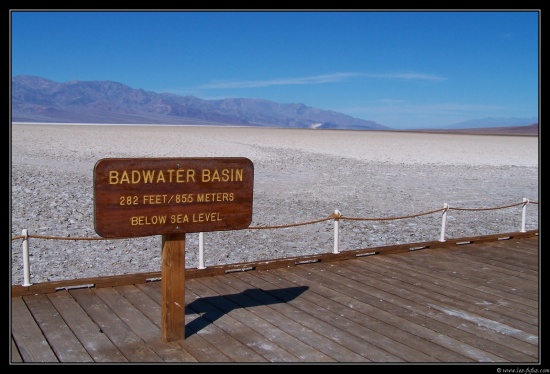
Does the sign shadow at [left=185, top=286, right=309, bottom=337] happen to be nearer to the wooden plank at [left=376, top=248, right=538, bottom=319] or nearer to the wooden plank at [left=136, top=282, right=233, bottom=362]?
the wooden plank at [left=136, top=282, right=233, bottom=362]

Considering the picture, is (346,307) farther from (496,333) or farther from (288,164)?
(288,164)

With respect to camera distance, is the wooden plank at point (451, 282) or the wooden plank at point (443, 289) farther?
the wooden plank at point (451, 282)

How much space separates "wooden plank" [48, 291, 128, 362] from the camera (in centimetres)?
484

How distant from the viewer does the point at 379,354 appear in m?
4.98

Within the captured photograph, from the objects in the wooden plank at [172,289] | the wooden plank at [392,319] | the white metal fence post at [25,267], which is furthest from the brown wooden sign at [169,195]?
the white metal fence post at [25,267]

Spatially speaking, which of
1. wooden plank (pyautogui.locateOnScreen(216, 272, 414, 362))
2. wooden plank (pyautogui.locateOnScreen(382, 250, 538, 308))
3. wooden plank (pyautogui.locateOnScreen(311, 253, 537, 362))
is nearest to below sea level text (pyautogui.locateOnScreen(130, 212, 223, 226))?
wooden plank (pyautogui.locateOnScreen(216, 272, 414, 362))

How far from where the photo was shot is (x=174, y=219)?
5090 millimetres

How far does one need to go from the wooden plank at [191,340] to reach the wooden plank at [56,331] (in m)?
0.79

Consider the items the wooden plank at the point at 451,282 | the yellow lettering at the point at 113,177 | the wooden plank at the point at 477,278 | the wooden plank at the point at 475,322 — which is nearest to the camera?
the yellow lettering at the point at 113,177

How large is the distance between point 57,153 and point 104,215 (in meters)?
31.6

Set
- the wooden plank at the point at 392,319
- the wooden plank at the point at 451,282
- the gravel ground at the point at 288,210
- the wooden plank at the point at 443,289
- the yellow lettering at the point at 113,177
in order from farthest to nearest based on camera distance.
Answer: the gravel ground at the point at 288,210 < the wooden plank at the point at 451,282 < the wooden plank at the point at 443,289 < the wooden plank at the point at 392,319 < the yellow lettering at the point at 113,177

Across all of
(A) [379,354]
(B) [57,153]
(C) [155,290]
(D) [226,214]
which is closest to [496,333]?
(A) [379,354]

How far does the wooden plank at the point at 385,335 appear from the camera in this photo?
4984 millimetres

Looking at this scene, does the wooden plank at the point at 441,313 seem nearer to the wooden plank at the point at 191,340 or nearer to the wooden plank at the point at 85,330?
the wooden plank at the point at 191,340
